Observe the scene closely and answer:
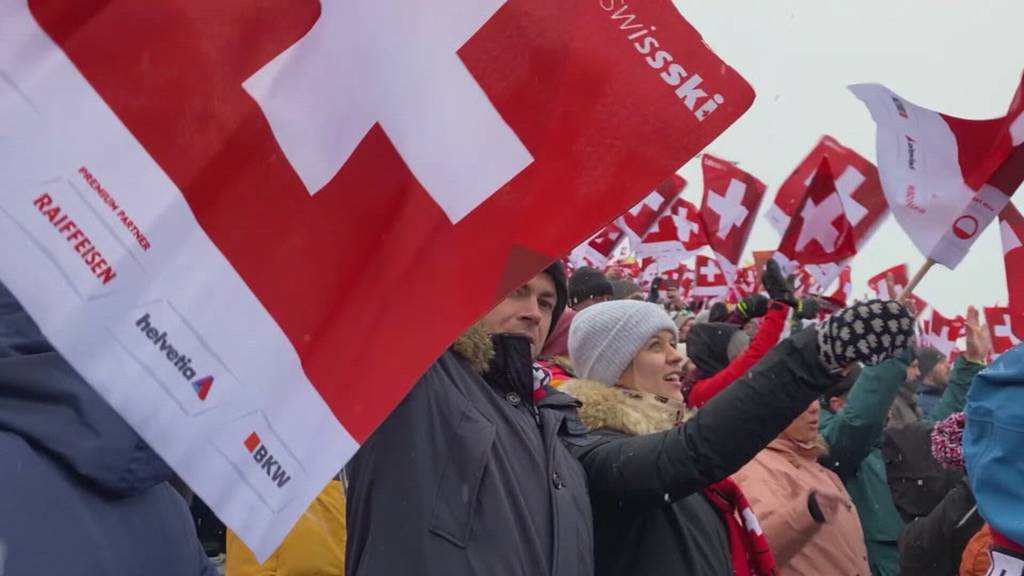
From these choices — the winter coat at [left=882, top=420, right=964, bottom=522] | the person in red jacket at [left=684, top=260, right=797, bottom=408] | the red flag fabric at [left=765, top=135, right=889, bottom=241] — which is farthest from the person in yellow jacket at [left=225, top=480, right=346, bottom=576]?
the red flag fabric at [left=765, top=135, right=889, bottom=241]

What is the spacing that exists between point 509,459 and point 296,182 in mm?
948

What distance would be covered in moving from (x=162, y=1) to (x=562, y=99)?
58 cm

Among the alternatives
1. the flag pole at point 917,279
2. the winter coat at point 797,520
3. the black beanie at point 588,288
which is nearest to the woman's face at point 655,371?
the winter coat at point 797,520

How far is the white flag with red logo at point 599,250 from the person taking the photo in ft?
32.2

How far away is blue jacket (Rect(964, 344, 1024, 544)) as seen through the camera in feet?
7.25

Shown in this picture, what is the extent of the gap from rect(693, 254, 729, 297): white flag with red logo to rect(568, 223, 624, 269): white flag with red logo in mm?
1224

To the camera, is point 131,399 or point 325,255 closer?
point 131,399

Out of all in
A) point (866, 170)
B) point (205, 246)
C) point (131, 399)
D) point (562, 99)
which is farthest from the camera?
point (866, 170)

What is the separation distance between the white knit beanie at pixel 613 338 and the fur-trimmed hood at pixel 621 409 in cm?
13

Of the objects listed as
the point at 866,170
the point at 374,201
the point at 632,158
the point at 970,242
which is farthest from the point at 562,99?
the point at 866,170

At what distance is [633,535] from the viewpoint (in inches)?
105

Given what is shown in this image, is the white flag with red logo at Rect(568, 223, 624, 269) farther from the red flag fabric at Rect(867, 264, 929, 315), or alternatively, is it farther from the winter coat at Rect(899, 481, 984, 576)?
the winter coat at Rect(899, 481, 984, 576)

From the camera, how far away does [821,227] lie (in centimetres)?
532

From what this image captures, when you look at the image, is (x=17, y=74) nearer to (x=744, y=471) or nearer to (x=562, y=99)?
(x=562, y=99)
